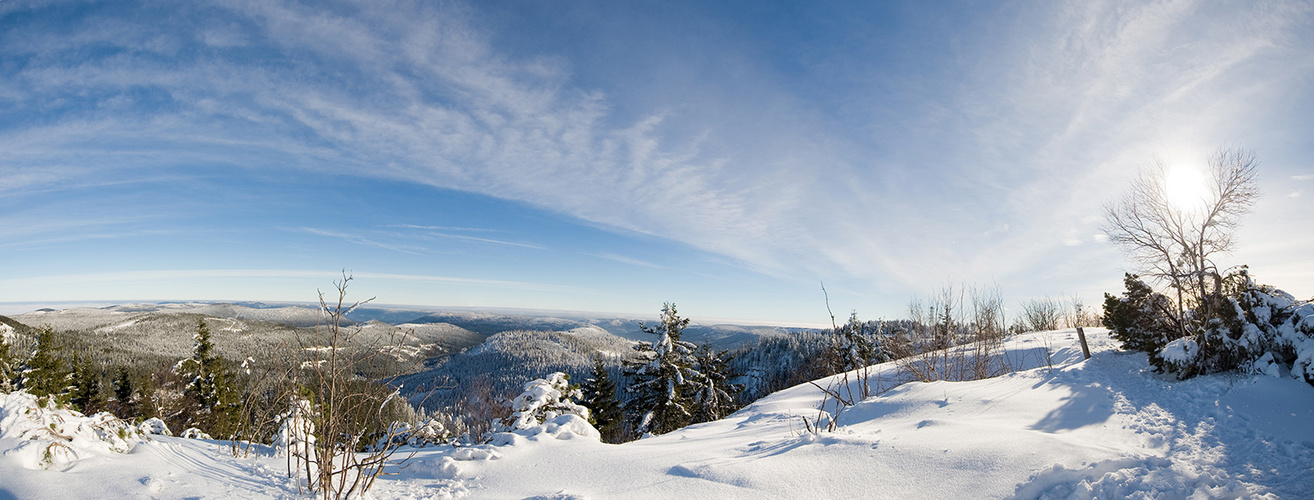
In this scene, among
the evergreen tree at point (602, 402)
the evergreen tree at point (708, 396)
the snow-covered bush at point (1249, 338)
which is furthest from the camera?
the evergreen tree at point (602, 402)

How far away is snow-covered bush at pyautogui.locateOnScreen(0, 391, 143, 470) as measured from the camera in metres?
3.78

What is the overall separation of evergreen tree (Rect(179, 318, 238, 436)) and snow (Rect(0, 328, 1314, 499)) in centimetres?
2121

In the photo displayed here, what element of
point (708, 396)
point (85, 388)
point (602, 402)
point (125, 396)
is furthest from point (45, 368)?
point (708, 396)

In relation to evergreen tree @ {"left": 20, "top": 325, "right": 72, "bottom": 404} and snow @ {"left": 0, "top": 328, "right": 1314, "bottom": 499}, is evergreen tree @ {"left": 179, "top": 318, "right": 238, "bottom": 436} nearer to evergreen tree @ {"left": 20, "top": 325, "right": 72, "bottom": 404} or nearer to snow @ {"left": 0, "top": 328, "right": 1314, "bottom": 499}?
evergreen tree @ {"left": 20, "top": 325, "right": 72, "bottom": 404}

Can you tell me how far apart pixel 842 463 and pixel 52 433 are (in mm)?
6873

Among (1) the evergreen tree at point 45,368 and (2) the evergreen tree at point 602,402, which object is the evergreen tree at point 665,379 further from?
(1) the evergreen tree at point 45,368

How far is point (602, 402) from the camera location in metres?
19.0

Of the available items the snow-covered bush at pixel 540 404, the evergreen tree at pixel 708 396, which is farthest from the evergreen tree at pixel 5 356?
the evergreen tree at pixel 708 396

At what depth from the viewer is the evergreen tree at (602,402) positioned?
60.5ft

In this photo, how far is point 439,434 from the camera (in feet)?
31.5

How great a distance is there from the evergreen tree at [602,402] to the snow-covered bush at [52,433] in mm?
14551

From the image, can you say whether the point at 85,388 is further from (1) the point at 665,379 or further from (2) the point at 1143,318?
(2) the point at 1143,318

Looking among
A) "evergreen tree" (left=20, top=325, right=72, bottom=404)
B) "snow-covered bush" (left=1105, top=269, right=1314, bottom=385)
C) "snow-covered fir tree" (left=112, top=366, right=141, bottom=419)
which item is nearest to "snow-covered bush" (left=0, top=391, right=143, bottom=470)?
"snow-covered bush" (left=1105, top=269, right=1314, bottom=385)

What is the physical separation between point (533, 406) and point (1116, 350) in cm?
1771
